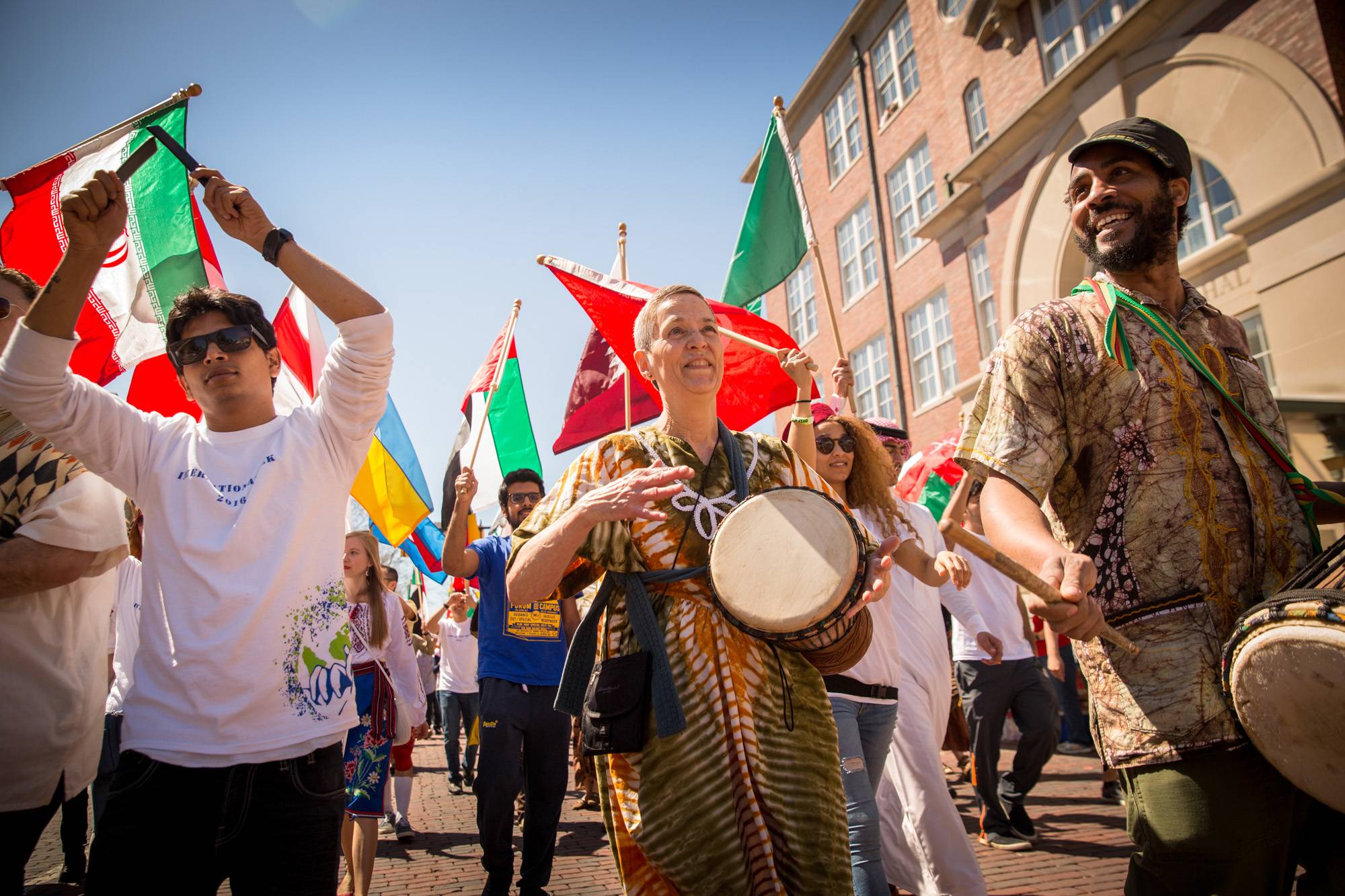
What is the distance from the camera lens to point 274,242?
8.89 feet

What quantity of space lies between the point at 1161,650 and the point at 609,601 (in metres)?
1.51

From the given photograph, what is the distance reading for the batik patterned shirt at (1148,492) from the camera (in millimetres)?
1969

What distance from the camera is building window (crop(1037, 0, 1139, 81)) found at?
1386cm

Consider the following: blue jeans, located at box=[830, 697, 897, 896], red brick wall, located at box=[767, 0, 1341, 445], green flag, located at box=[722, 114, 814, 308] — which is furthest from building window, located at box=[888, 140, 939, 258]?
blue jeans, located at box=[830, 697, 897, 896]

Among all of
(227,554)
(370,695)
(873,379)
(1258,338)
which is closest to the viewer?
(227,554)

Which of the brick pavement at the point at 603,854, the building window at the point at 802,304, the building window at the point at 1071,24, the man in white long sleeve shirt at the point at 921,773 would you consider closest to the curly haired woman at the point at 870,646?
the man in white long sleeve shirt at the point at 921,773

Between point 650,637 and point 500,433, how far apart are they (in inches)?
224

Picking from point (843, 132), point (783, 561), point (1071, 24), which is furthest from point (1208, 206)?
point (843, 132)

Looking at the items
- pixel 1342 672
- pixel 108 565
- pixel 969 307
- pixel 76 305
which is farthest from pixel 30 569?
pixel 969 307

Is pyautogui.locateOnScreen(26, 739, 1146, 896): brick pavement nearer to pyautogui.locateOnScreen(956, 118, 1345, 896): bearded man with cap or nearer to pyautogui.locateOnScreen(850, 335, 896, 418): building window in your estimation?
pyautogui.locateOnScreen(956, 118, 1345, 896): bearded man with cap

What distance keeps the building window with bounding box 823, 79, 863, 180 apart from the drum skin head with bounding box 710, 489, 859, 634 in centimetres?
2300

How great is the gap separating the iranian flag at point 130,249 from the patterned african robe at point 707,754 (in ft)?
11.3

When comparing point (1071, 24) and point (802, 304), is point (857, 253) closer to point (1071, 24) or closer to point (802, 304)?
point (802, 304)

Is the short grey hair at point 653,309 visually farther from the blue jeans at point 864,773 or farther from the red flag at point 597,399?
the red flag at point 597,399
